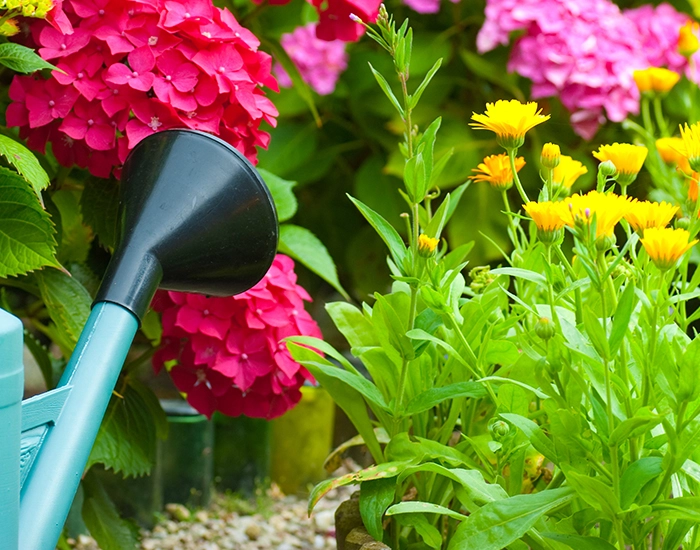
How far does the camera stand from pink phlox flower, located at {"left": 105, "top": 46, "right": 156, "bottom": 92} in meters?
0.71

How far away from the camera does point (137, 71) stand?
727 mm

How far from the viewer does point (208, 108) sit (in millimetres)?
746

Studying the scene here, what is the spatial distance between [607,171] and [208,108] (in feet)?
1.17

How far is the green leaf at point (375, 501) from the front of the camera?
0.63 metres

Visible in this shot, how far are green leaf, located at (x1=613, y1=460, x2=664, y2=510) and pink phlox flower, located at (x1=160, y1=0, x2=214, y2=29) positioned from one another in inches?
20.2

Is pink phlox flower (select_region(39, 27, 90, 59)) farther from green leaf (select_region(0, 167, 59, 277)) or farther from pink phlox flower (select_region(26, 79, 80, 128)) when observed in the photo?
green leaf (select_region(0, 167, 59, 277))

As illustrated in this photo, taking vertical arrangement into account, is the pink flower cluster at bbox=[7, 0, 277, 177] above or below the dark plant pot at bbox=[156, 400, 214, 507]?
above

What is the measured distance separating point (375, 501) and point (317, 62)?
3.94ft

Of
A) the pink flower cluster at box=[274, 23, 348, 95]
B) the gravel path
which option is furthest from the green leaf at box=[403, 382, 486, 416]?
the pink flower cluster at box=[274, 23, 348, 95]

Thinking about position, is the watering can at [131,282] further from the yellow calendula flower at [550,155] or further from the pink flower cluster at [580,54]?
the pink flower cluster at [580,54]

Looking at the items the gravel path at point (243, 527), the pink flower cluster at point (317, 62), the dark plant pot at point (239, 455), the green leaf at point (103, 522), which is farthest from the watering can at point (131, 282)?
the pink flower cluster at point (317, 62)

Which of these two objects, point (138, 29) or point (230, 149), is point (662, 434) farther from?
point (138, 29)

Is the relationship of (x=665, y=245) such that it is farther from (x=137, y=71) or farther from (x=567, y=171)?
(x=137, y=71)

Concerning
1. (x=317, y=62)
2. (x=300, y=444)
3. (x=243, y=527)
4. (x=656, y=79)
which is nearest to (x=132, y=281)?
(x=656, y=79)
